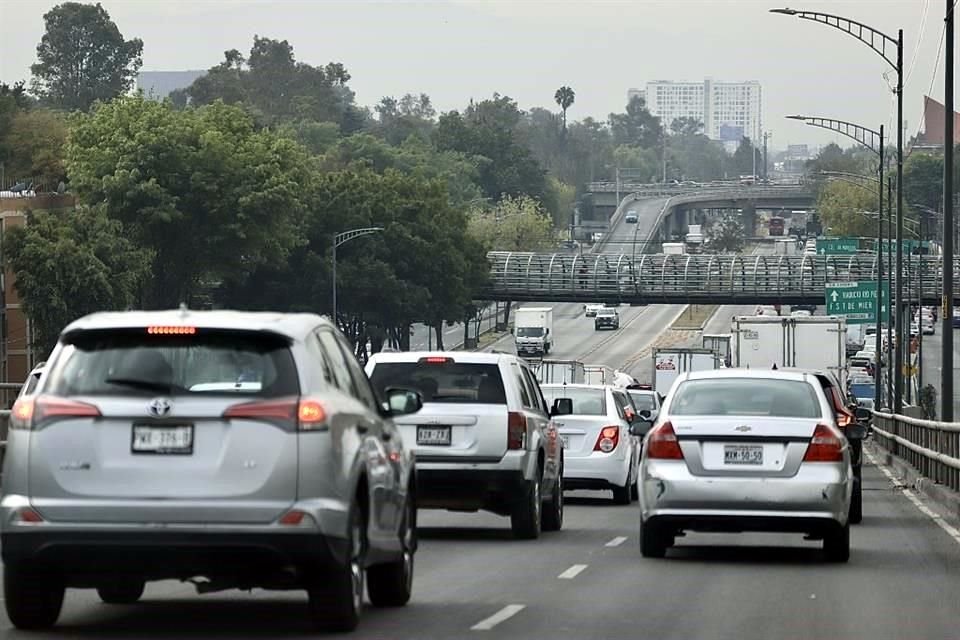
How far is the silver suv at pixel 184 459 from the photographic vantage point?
11789 millimetres

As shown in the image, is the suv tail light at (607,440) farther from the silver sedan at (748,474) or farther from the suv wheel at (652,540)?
the silver sedan at (748,474)

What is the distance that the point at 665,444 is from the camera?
18828 mm

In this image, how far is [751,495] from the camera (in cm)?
1847

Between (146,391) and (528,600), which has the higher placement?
(146,391)

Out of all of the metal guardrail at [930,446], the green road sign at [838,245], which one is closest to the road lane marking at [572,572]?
the metal guardrail at [930,446]

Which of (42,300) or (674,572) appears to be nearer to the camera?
(674,572)

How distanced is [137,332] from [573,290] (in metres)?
112

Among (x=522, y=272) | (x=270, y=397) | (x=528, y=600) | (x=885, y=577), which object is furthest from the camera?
(x=522, y=272)

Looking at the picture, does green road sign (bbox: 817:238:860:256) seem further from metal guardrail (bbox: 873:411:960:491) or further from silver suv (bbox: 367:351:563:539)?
silver suv (bbox: 367:351:563:539)

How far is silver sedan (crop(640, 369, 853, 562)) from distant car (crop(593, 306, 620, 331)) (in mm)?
146250

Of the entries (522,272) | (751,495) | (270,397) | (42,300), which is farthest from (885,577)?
(522,272)

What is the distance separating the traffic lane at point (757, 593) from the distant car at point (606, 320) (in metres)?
142

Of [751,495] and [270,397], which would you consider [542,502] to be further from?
[270,397]

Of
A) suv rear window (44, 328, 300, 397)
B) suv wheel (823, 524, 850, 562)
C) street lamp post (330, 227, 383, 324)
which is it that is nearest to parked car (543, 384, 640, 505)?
suv wheel (823, 524, 850, 562)
